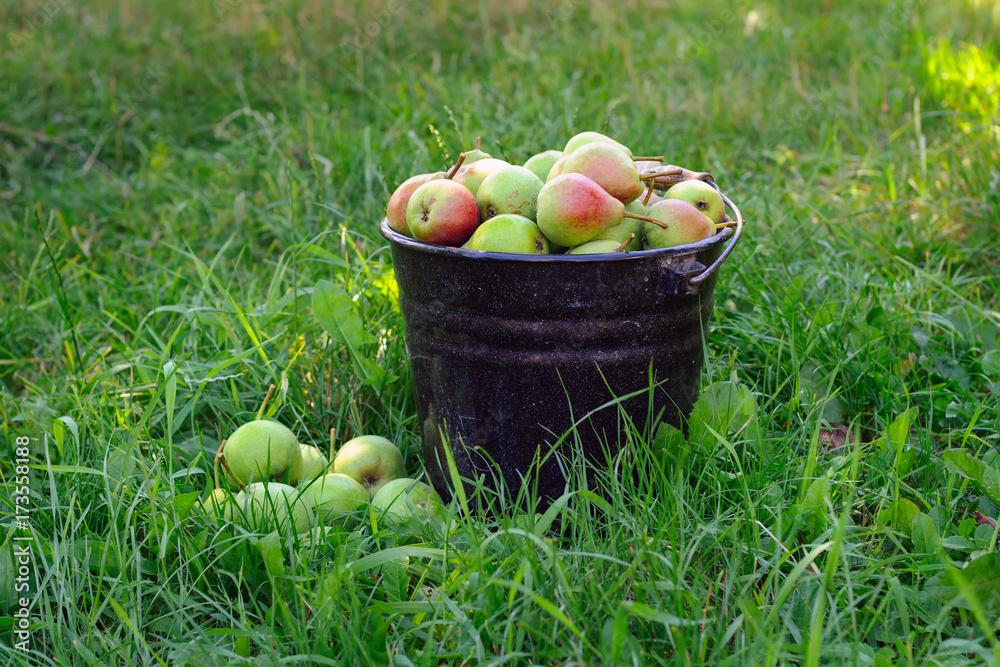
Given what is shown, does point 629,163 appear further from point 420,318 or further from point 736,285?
point 736,285

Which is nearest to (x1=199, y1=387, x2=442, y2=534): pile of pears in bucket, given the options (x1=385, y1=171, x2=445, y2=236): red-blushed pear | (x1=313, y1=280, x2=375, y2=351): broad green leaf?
(x1=313, y1=280, x2=375, y2=351): broad green leaf

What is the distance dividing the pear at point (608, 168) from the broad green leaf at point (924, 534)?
2.90ft

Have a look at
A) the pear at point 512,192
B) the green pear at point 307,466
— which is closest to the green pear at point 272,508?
the green pear at point 307,466

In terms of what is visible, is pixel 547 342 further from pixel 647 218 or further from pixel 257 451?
pixel 257 451

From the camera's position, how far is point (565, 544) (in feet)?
6.01

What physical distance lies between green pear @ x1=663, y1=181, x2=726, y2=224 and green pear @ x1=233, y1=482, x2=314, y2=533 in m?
1.10

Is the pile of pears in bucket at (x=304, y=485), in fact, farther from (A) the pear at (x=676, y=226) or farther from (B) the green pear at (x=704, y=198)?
(B) the green pear at (x=704, y=198)

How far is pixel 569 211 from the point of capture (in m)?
1.67

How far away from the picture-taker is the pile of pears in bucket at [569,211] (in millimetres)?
1692

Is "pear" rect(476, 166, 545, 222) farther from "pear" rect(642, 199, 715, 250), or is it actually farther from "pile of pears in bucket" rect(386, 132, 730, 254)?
"pear" rect(642, 199, 715, 250)

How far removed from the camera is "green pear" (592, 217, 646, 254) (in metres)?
1.75

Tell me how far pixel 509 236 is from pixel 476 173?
0.33m

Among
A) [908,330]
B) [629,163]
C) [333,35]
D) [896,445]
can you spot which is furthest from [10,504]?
[333,35]

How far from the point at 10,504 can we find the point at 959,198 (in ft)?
10.9
